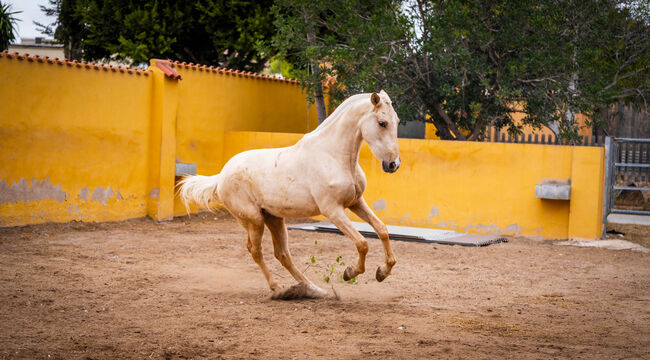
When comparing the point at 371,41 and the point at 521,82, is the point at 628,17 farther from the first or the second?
the point at 371,41

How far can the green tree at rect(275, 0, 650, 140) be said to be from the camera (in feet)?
40.2

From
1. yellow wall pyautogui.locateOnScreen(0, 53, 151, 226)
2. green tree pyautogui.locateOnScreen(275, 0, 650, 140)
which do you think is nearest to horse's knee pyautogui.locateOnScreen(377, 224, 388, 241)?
green tree pyautogui.locateOnScreen(275, 0, 650, 140)

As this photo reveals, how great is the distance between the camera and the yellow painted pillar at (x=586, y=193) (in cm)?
1086

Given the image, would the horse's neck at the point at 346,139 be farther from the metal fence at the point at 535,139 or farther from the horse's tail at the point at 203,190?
the metal fence at the point at 535,139

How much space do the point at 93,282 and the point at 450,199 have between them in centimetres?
672

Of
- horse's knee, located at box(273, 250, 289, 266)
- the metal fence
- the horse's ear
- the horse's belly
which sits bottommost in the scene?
horse's knee, located at box(273, 250, 289, 266)

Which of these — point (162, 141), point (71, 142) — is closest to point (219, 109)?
point (162, 141)

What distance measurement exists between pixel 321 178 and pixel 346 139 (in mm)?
433

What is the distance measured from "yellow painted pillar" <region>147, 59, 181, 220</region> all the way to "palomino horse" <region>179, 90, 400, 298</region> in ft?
20.2

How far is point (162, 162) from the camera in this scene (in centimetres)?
1267

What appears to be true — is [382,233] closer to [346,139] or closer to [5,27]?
[346,139]

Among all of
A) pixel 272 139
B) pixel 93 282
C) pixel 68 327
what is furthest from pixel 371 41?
pixel 68 327

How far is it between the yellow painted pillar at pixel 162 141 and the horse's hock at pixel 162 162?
21 millimetres

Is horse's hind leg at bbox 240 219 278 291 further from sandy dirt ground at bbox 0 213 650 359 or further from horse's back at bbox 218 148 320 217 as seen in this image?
sandy dirt ground at bbox 0 213 650 359
